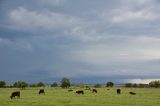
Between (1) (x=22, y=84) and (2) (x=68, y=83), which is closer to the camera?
(1) (x=22, y=84)

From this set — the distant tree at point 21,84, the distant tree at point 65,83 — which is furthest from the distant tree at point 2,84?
the distant tree at point 65,83

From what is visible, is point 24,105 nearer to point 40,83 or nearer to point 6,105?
point 6,105

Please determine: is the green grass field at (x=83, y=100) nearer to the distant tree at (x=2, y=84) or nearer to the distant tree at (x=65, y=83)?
the distant tree at (x=65, y=83)

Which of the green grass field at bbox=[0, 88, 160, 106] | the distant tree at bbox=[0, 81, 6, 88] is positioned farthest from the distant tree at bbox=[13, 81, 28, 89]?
the green grass field at bbox=[0, 88, 160, 106]

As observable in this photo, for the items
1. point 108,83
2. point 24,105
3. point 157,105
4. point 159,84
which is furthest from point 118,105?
point 108,83

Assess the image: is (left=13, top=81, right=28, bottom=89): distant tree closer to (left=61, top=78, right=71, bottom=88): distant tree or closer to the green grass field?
(left=61, top=78, right=71, bottom=88): distant tree

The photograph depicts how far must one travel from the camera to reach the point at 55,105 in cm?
3762

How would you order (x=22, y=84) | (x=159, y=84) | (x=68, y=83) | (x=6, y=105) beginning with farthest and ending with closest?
(x=159, y=84)
(x=68, y=83)
(x=22, y=84)
(x=6, y=105)

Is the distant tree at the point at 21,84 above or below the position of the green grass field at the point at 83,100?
above

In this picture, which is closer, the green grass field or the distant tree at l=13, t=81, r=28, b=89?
the green grass field

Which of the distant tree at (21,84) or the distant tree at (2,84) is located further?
the distant tree at (2,84)

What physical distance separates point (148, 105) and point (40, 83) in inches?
5785

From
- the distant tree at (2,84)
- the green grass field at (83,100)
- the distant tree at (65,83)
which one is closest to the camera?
the green grass field at (83,100)

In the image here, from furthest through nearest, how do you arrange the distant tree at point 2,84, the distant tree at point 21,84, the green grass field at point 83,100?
1. the distant tree at point 2,84
2. the distant tree at point 21,84
3. the green grass field at point 83,100
